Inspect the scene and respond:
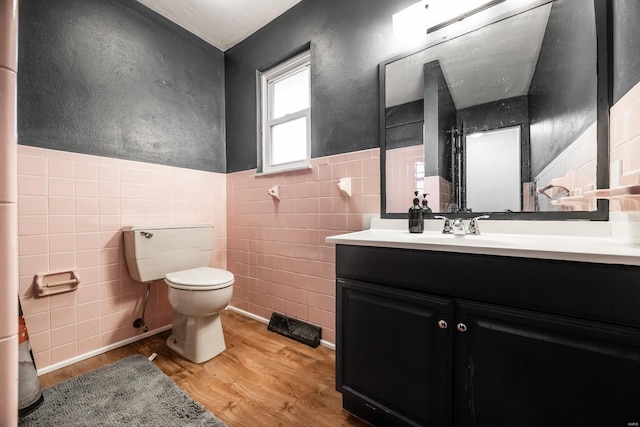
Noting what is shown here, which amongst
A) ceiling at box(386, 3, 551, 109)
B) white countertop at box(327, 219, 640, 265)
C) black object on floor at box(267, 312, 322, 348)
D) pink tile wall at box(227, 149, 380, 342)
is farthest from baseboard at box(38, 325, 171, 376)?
ceiling at box(386, 3, 551, 109)

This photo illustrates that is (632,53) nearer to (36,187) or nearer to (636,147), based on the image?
(636,147)

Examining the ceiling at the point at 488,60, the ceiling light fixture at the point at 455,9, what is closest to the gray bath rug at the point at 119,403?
the ceiling at the point at 488,60

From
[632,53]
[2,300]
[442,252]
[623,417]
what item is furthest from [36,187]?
[632,53]

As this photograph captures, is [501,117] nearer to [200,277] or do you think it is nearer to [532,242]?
[532,242]

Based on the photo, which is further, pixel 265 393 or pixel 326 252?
pixel 326 252

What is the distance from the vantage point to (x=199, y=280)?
151cm

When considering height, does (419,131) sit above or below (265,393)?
above

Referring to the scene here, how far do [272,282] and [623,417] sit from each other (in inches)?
71.2

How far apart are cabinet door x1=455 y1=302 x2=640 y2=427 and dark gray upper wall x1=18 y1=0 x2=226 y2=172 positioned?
2.21m

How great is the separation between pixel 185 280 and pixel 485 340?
59.9 inches

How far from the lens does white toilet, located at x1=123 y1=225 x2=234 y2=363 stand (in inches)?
57.7

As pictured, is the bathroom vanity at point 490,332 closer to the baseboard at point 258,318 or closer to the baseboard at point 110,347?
the baseboard at point 258,318

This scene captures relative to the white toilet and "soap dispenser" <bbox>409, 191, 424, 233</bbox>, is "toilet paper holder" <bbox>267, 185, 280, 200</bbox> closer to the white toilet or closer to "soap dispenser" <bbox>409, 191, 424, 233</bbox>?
the white toilet

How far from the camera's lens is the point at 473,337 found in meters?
0.82
